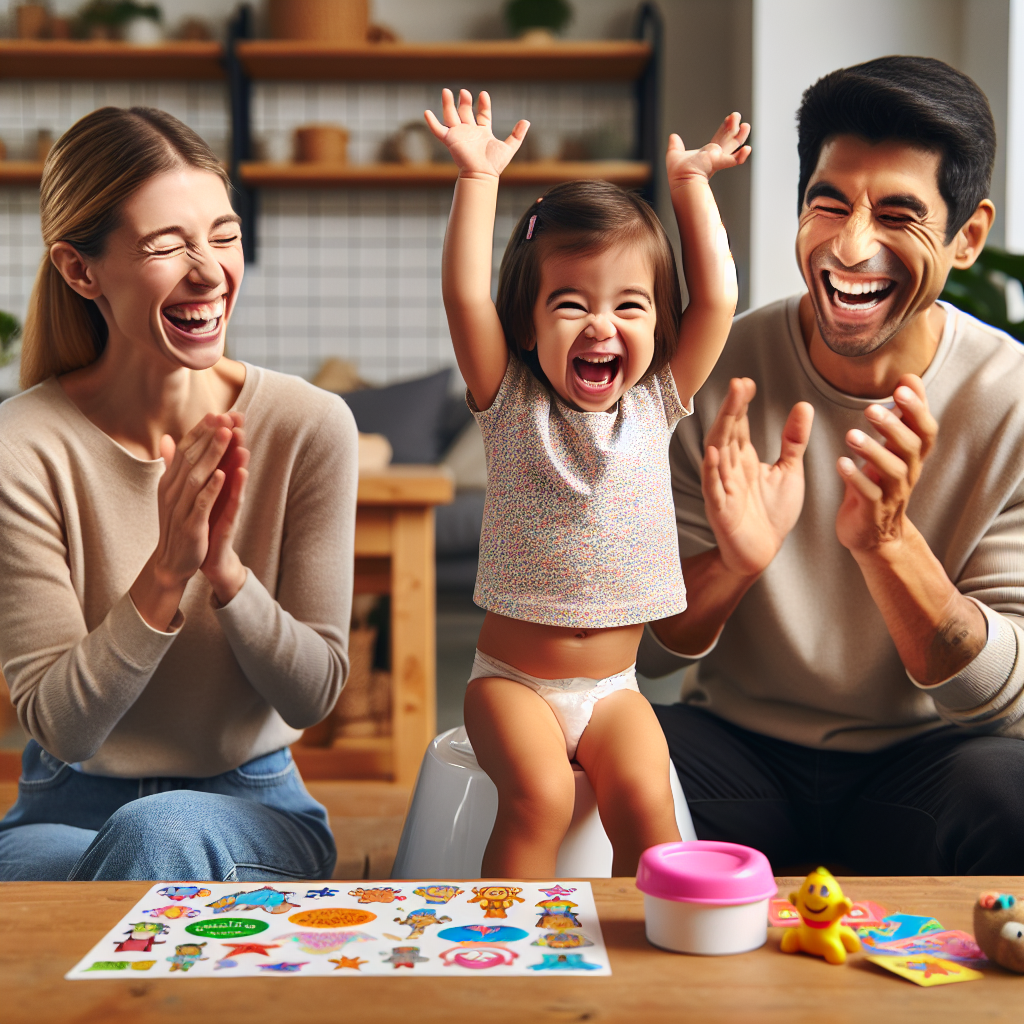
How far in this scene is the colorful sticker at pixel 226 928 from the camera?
0.70 meters

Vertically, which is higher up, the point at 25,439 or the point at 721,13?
the point at 721,13

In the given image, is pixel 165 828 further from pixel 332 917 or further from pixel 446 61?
pixel 446 61

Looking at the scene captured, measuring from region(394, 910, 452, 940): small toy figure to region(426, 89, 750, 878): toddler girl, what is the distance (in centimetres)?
17

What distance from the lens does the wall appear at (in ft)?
13.0

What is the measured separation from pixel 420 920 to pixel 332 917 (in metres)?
0.06

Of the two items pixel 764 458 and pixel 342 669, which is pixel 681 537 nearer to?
pixel 764 458

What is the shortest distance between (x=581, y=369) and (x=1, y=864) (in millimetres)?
711

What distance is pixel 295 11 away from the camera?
371cm

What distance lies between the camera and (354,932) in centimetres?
71

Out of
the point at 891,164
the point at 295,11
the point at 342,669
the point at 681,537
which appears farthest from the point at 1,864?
the point at 295,11

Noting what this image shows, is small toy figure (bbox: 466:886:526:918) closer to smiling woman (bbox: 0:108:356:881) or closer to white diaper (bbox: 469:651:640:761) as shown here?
white diaper (bbox: 469:651:640:761)

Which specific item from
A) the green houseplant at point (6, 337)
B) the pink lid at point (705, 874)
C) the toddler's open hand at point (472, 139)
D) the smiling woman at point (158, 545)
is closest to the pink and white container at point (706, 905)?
the pink lid at point (705, 874)

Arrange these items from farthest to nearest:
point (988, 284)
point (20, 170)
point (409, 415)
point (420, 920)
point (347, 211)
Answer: point (347, 211)
point (20, 170)
point (409, 415)
point (988, 284)
point (420, 920)

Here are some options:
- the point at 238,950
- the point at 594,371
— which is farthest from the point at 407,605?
the point at 238,950
